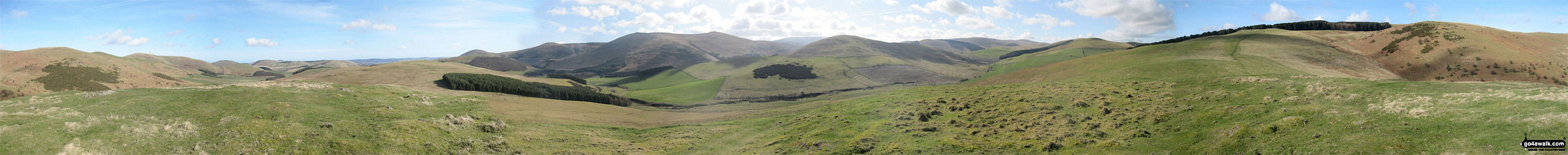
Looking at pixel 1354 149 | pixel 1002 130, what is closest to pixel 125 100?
pixel 1002 130

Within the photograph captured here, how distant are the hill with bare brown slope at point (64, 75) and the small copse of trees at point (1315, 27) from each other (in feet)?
410

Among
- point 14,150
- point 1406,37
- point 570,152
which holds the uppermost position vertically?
point 1406,37

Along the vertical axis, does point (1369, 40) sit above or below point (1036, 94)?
above

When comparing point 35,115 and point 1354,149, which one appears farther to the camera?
point 35,115

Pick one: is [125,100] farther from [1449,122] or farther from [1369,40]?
[1369,40]

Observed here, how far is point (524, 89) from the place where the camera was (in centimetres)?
9725

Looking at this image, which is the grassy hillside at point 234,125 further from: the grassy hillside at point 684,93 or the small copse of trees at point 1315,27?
the small copse of trees at point 1315,27

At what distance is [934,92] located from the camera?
57.5 m

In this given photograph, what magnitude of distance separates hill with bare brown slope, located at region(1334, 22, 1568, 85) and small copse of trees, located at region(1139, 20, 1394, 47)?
41.6 metres

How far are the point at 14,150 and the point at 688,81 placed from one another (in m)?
103
